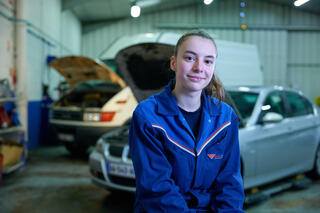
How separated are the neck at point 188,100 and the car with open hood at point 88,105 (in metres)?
4.16

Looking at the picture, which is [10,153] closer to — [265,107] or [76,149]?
[76,149]

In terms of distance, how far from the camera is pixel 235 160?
1612mm

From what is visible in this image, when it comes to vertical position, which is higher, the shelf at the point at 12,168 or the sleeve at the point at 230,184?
the sleeve at the point at 230,184

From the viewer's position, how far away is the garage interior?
4.12 m

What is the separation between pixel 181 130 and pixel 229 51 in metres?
6.26

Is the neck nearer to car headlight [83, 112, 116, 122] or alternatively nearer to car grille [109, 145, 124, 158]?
car grille [109, 145, 124, 158]

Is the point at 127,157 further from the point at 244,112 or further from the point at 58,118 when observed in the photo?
the point at 58,118

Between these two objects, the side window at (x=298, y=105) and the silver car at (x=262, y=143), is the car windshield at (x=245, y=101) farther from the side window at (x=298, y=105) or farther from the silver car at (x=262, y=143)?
the side window at (x=298, y=105)

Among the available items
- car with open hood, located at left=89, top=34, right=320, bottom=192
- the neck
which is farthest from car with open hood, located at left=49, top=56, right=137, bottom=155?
the neck

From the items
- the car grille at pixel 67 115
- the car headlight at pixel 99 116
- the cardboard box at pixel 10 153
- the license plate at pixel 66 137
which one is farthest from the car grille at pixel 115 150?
the license plate at pixel 66 137

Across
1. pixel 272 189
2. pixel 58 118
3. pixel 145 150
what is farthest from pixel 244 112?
pixel 58 118

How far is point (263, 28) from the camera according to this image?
1449 cm

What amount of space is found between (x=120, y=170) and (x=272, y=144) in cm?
182

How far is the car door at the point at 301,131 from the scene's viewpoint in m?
4.29
